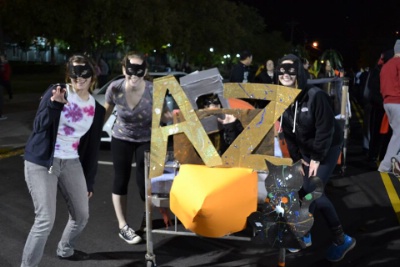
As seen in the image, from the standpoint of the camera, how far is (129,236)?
5211 mm

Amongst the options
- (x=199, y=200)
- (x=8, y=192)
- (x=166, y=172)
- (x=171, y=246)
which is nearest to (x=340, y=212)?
(x=171, y=246)

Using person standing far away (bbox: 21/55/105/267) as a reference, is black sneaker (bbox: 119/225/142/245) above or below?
below

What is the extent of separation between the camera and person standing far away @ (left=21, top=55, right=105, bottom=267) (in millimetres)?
4000

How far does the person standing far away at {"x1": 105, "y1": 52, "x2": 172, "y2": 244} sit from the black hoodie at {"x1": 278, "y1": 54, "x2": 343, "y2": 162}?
1.19 m

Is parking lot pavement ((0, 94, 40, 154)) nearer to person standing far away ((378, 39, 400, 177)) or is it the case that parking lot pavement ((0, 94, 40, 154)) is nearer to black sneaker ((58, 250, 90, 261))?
black sneaker ((58, 250, 90, 261))

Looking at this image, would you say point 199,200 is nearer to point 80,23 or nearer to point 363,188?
point 363,188

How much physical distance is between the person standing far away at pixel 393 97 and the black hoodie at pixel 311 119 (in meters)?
3.50

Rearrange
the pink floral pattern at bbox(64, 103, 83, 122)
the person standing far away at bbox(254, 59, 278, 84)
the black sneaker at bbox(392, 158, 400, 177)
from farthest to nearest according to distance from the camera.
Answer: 1. the person standing far away at bbox(254, 59, 278, 84)
2. the black sneaker at bbox(392, 158, 400, 177)
3. the pink floral pattern at bbox(64, 103, 83, 122)

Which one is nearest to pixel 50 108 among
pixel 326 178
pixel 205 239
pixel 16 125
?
pixel 205 239

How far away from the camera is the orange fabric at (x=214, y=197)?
3.58 m

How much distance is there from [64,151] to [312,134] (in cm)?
208

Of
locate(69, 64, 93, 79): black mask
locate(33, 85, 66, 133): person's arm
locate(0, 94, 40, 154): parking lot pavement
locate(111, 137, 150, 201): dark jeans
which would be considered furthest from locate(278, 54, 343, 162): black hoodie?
locate(0, 94, 40, 154): parking lot pavement

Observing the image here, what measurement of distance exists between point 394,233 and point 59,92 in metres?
3.80

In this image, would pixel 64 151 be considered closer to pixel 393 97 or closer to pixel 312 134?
pixel 312 134
